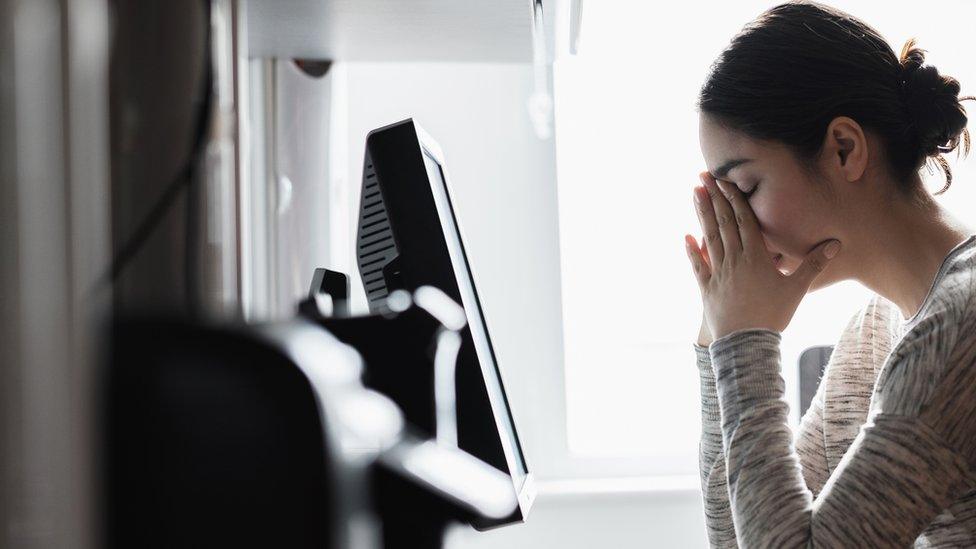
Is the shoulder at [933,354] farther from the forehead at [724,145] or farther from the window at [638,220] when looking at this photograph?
the window at [638,220]

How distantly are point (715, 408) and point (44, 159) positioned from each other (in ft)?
3.50

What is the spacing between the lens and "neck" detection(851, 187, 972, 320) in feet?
3.21

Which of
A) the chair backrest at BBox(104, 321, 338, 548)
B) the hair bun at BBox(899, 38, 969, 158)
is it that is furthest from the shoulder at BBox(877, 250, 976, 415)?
the chair backrest at BBox(104, 321, 338, 548)

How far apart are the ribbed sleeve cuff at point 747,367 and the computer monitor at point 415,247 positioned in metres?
0.41

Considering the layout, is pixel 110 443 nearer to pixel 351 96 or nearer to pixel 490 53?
pixel 490 53

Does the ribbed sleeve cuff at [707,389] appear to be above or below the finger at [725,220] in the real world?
below

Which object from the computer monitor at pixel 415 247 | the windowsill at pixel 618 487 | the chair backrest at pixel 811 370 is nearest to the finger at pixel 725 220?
the computer monitor at pixel 415 247

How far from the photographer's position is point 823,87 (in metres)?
0.97

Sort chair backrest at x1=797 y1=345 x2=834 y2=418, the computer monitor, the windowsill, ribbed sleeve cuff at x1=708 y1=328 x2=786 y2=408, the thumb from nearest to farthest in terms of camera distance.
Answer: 1. the computer monitor
2. ribbed sleeve cuff at x1=708 y1=328 x2=786 y2=408
3. the thumb
4. chair backrest at x1=797 y1=345 x2=834 y2=418
5. the windowsill

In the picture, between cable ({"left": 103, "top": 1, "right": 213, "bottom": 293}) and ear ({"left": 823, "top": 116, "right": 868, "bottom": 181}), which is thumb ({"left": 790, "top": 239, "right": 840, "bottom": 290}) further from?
cable ({"left": 103, "top": 1, "right": 213, "bottom": 293})

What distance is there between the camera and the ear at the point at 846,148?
3.19 ft

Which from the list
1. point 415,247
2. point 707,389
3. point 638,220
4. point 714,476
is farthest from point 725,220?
point 638,220

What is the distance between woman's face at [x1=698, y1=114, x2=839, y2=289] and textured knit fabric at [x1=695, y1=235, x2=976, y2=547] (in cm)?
15

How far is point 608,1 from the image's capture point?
193 cm
